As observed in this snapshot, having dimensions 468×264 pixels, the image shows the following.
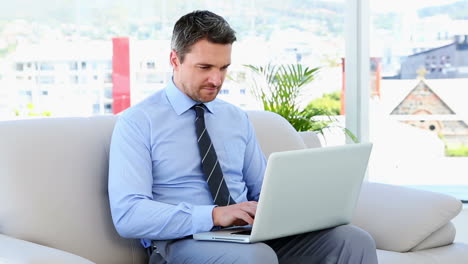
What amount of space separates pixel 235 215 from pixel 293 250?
0.87 ft

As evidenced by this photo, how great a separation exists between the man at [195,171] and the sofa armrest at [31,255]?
13.0 inches

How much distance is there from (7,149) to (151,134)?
0.44 m

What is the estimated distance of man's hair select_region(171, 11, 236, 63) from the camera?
2471 mm

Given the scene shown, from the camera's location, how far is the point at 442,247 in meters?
2.78

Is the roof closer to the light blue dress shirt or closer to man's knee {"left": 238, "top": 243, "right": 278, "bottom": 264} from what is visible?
the light blue dress shirt

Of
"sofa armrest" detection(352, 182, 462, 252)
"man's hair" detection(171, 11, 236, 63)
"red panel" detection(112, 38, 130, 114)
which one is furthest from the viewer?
"red panel" detection(112, 38, 130, 114)

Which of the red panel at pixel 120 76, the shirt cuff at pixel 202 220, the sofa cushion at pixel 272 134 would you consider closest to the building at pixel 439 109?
the red panel at pixel 120 76

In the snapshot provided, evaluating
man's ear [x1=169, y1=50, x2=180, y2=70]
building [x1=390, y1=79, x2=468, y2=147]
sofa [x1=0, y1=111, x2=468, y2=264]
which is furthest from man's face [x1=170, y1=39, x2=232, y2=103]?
building [x1=390, y1=79, x2=468, y2=147]

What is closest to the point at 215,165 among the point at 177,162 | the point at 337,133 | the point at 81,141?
the point at 177,162

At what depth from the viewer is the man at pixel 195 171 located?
2262mm

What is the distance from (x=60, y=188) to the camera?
2.40 meters

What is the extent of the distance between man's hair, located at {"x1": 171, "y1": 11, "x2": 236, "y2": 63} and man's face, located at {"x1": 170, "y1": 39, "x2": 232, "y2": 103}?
0.02 m

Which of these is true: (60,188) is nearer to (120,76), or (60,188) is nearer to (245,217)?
(245,217)

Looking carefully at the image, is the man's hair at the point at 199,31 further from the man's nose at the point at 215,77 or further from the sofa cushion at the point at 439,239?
the sofa cushion at the point at 439,239
